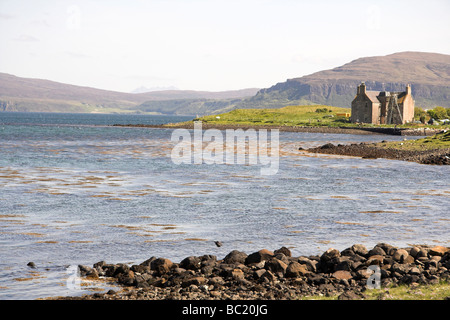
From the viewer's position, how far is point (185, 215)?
90.0 feet

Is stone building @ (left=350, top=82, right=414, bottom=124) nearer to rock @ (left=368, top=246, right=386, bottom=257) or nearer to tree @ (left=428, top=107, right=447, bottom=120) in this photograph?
tree @ (left=428, top=107, right=447, bottom=120)

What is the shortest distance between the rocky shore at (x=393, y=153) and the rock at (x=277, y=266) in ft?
A: 158

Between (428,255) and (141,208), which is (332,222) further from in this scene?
(141,208)

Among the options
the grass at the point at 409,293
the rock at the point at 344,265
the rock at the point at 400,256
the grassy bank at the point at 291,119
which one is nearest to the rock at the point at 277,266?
the rock at the point at 344,265

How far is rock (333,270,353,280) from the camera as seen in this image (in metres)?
15.7

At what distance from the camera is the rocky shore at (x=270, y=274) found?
47.2ft

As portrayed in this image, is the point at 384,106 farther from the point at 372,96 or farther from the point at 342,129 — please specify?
the point at 342,129

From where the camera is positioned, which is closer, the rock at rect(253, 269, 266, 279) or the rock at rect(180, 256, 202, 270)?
the rock at rect(253, 269, 266, 279)

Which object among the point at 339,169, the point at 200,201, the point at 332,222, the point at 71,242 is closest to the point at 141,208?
the point at 200,201

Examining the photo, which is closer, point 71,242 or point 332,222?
point 71,242

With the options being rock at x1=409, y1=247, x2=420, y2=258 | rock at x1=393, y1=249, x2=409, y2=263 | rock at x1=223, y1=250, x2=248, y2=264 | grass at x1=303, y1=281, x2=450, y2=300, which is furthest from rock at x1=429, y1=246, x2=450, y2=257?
rock at x1=223, y1=250, x2=248, y2=264

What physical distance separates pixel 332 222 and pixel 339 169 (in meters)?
28.8

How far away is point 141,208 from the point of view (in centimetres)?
2922

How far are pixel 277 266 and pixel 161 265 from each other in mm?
3732
